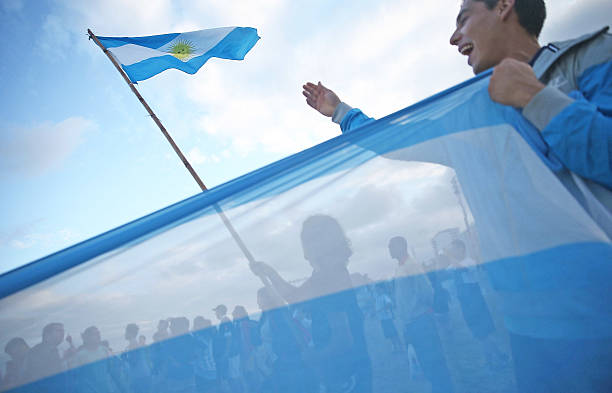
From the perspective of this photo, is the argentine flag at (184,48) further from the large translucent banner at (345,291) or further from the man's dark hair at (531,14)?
the large translucent banner at (345,291)

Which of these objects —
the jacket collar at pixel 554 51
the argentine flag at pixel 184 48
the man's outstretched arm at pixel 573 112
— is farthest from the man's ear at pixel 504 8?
the argentine flag at pixel 184 48

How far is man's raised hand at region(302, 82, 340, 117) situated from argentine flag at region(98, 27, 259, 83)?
2.61m

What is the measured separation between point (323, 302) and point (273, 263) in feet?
0.82

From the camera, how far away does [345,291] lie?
1.27 meters

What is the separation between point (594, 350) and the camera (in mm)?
1142

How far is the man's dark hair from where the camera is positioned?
1.86 meters

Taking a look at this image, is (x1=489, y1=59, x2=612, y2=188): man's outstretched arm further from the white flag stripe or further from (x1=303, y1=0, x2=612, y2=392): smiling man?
the white flag stripe

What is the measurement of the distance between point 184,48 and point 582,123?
5241mm

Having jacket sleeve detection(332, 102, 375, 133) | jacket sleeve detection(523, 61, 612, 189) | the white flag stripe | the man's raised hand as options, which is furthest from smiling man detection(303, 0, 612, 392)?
the white flag stripe

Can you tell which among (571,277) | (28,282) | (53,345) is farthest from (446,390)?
(28,282)

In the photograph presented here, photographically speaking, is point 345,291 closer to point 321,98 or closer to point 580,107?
point 580,107

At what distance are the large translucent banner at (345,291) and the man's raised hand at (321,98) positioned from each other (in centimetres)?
138

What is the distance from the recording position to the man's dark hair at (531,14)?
6.09 ft

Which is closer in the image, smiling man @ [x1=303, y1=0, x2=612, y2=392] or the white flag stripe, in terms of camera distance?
smiling man @ [x1=303, y1=0, x2=612, y2=392]
